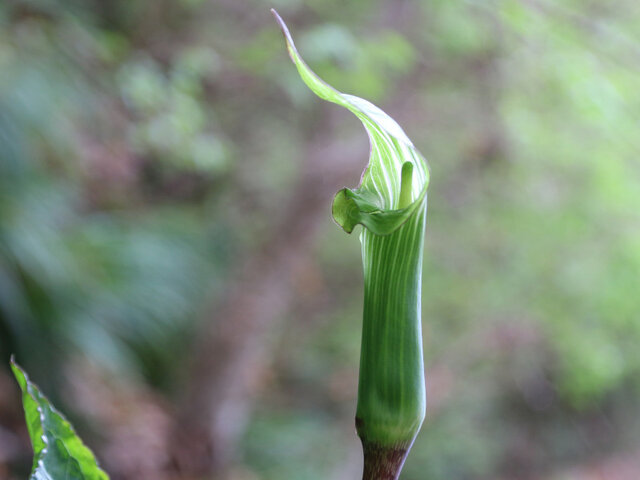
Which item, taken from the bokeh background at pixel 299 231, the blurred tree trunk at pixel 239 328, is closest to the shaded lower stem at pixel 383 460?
the bokeh background at pixel 299 231

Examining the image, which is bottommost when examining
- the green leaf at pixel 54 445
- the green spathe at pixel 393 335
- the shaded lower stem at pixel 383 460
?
the green leaf at pixel 54 445

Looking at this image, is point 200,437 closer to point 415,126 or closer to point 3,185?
point 3,185

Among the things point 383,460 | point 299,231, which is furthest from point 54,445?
point 299,231

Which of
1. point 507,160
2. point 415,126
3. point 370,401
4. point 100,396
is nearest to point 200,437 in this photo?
point 100,396

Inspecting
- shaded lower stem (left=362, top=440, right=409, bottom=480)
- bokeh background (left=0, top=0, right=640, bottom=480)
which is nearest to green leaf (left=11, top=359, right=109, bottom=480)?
shaded lower stem (left=362, top=440, right=409, bottom=480)

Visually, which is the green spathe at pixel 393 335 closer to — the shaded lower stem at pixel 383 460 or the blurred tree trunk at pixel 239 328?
the shaded lower stem at pixel 383 460

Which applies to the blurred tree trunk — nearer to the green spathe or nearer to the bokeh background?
the bokeh background

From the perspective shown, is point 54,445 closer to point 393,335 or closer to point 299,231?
point 393,335
